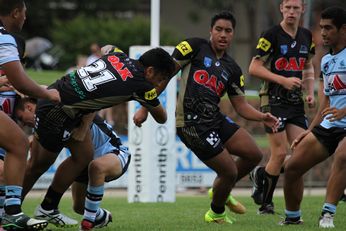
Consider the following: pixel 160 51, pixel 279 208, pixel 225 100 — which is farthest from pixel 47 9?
pixel 160 51

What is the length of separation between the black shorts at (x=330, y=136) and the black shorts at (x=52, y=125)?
7.65ft

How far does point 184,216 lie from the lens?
34.9 ft

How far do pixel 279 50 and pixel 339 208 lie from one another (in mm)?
2177

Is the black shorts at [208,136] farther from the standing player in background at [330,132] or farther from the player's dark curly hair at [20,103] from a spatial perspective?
the player's dark curly hair at [20,103]

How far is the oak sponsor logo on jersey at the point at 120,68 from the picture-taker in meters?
8.03

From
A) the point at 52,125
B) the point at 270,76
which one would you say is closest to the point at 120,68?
the point at 52,125

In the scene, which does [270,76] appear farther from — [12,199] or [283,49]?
[12,199]

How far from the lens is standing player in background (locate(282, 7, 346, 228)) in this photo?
8586mm

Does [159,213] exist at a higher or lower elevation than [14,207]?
lower

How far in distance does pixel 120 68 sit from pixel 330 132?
7.10ft

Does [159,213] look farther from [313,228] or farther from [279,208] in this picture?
[313,228]

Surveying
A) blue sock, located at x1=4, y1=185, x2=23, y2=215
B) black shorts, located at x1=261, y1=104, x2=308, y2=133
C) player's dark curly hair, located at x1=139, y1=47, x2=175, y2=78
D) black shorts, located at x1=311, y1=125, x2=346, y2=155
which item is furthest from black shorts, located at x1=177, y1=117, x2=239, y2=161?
blue sock, located at x1=4, y1=185, x2=23, y2=215

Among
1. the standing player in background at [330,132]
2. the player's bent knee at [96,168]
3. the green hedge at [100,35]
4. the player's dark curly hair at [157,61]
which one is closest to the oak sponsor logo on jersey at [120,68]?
the player's dark curly hair at [157,61]

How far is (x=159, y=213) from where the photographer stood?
11195 millimetres
